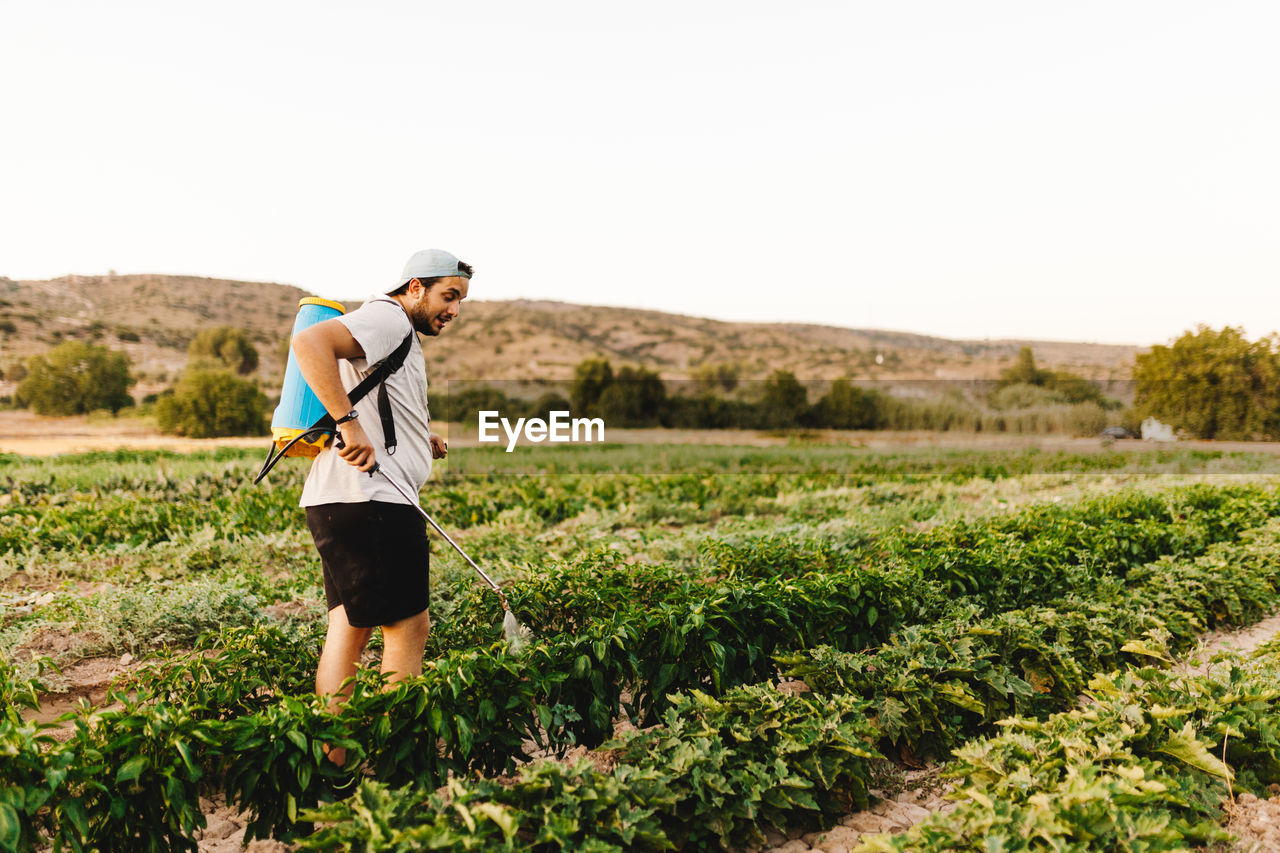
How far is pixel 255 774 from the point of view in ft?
7.41

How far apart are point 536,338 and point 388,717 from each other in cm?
5435

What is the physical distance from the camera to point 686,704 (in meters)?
2.84

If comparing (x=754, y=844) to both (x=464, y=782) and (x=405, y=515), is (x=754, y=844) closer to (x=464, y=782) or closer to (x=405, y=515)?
(x=464, y=782)

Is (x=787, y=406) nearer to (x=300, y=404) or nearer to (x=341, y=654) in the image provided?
(x=341, y=654)

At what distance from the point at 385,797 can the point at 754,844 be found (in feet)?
4.26

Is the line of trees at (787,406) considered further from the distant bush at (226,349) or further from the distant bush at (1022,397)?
the distant bush at (226,349)

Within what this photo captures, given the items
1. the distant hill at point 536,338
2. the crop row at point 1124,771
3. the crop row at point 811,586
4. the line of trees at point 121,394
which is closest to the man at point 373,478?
the crop row at point 811,586

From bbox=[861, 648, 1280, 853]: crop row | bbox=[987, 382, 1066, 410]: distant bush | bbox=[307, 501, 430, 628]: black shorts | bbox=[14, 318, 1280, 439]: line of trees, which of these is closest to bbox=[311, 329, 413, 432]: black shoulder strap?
bbox=[307, 501, 430, 628]: black shorts

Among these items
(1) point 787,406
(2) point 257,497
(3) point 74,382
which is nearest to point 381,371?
(2) point 257,497

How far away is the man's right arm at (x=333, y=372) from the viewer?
2383 millimetres

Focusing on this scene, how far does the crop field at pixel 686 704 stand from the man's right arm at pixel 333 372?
761mm

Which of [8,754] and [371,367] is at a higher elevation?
[371,367]

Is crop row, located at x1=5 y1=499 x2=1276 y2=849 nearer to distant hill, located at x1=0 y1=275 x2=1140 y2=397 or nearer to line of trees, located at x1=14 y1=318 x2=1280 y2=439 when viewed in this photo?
line of trees, located at x1=14 y1=318 x2=1280 y2=439

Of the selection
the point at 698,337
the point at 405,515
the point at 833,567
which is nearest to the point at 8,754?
the point at 405,515
